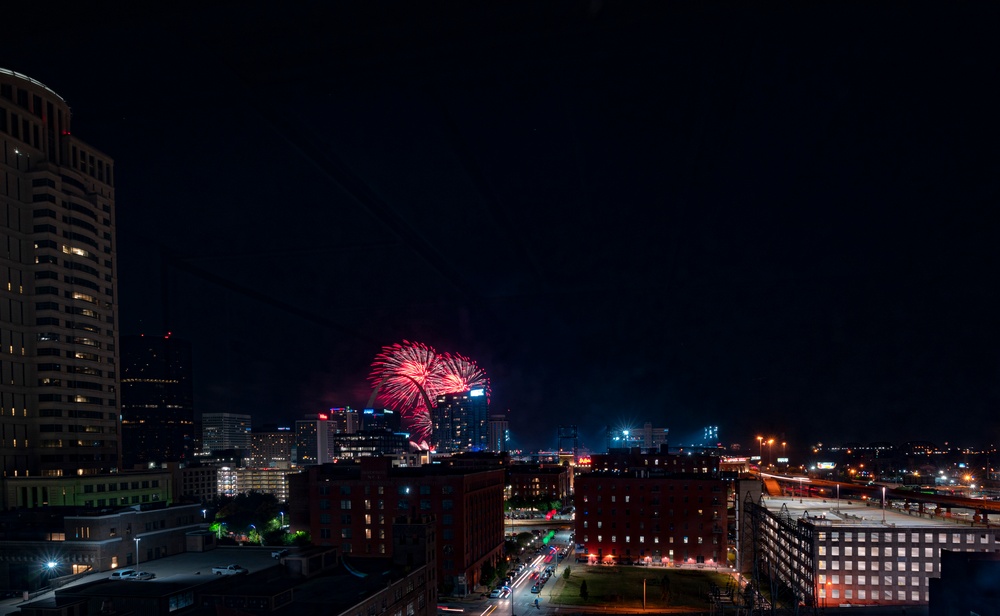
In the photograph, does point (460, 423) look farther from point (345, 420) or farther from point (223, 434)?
point (223, 434)

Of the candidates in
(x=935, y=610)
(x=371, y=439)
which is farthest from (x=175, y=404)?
(x=935, y=610)

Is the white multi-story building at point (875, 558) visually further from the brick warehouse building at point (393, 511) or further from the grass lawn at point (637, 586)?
the brick warehouse building at point (393, 511)

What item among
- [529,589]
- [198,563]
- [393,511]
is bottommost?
[529,589]

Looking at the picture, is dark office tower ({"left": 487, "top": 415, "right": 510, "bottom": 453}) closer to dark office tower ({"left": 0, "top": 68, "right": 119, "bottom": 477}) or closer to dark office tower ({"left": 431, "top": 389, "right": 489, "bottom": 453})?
dark office tower ({"left": 431, "top": 389, "right": 489, "bottom": 453})

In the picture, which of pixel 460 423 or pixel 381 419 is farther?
pixel 460 423

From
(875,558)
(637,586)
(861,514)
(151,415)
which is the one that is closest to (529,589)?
(637,586)

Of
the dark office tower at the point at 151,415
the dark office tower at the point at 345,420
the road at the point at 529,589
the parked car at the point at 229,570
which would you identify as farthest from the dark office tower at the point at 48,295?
the dark office tower at the point at 345,420

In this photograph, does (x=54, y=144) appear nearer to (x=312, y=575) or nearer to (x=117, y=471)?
(x=117, y=471)

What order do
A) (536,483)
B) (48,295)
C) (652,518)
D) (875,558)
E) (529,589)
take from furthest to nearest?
(536,483) < (652,518) < (529,589) < (48,295) < (875,558)
